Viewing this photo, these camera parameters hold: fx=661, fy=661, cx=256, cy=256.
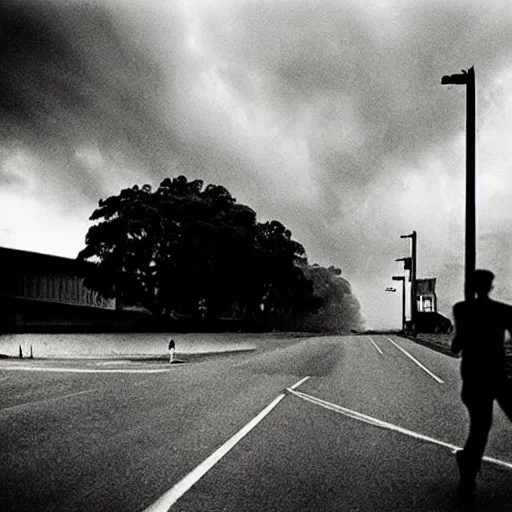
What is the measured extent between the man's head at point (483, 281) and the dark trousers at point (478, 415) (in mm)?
735

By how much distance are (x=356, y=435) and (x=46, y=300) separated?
51.6 m

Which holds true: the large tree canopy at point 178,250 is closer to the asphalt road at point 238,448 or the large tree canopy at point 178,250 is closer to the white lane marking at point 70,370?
the white lane marking at point 70,370

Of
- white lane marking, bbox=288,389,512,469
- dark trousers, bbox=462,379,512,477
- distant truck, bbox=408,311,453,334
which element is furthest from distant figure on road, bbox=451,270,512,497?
distant truck, bbox=408,311,453,334

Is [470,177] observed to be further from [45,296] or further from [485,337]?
[45,296]

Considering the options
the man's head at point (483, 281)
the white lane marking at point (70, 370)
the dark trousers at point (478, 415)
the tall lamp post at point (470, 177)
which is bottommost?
the white lane marking at point (70, 370)

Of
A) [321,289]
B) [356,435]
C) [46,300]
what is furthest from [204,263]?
[321,289]

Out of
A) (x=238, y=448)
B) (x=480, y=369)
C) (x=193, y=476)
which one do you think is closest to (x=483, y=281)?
(x=480, y=369)

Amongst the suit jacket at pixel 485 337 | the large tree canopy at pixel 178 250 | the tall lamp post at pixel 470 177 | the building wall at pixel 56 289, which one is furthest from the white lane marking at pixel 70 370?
the building wall at pixel 56 289

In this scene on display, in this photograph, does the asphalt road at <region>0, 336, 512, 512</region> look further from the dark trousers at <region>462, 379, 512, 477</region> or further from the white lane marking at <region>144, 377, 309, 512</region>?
the dark trousers at <region>462, 379, 512, 477</region>

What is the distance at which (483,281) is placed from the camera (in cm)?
539

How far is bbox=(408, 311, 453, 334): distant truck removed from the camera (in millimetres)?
64438

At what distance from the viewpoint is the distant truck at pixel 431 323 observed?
64438 mm

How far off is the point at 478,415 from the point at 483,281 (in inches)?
42.5

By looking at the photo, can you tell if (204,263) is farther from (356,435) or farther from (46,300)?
(356,435)
